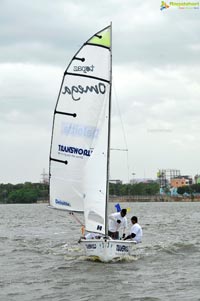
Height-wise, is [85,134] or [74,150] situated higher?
[85,134]

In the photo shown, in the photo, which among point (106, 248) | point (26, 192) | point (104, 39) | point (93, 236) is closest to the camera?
point (106, 248)

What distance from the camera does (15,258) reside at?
22672mm

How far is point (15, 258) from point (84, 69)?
7.36m

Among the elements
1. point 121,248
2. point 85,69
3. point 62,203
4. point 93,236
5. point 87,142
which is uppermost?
point 85,69

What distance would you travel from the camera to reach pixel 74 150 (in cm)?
1989

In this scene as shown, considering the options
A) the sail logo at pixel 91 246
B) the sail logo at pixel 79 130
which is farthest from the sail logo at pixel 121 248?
the sail logo at pixel 79 130

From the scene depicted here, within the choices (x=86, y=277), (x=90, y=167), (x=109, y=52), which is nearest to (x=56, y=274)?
(x=86, y=277)

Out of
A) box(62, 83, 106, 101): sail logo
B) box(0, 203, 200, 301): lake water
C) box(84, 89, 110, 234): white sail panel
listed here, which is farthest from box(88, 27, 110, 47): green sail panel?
A: box(0, 203, 200, 301): lake water

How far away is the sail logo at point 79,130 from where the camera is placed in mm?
19750

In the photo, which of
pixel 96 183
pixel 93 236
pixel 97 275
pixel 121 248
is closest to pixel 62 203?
pixel 93 236

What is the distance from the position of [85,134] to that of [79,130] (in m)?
0.23

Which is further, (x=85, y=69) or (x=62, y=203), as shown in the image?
(x=62, y=203)

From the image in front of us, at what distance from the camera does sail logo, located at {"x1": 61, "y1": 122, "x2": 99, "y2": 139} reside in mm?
19750

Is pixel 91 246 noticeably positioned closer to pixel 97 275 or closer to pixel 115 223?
pixel 115 223
